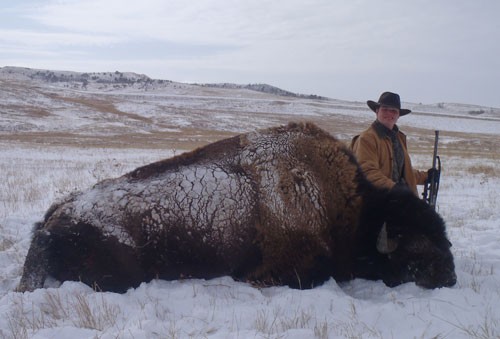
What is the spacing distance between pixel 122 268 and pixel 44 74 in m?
166

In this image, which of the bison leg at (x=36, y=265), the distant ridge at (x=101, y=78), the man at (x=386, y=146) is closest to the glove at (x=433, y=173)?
the man at (x=386, y=146)

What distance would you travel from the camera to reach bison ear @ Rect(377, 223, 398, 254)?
15.6ft

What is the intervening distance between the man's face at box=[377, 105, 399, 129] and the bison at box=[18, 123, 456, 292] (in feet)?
3.61

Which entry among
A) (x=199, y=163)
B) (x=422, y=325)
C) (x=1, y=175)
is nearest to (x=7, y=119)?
(x=1, y=175)

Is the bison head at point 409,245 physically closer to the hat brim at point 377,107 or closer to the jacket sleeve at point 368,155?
the jacket sleeve at point 368,155

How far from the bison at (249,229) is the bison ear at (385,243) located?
0.03 ft

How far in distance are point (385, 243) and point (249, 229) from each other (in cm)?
141

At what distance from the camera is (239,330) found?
3637mm

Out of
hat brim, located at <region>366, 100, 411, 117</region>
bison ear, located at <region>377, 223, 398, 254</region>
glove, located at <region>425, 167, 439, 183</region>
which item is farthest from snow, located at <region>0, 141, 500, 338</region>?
hat brim, located at <region>366, 100, 411, 117</region>

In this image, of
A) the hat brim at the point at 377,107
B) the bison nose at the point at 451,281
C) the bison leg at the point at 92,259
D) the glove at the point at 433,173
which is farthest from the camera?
the glove at the point at 433,173

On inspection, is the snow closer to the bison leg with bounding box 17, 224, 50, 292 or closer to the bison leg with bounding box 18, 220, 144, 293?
the bison leg with bounding box 18, 220, 144, 293

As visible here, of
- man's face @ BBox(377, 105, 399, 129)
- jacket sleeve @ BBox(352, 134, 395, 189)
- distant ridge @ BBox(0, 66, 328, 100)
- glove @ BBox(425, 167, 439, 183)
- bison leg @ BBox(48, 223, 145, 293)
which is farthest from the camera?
distant ridge @ BBox(0, 66, 328, 100)

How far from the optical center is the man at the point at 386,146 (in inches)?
233

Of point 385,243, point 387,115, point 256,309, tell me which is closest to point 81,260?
point 256,309
